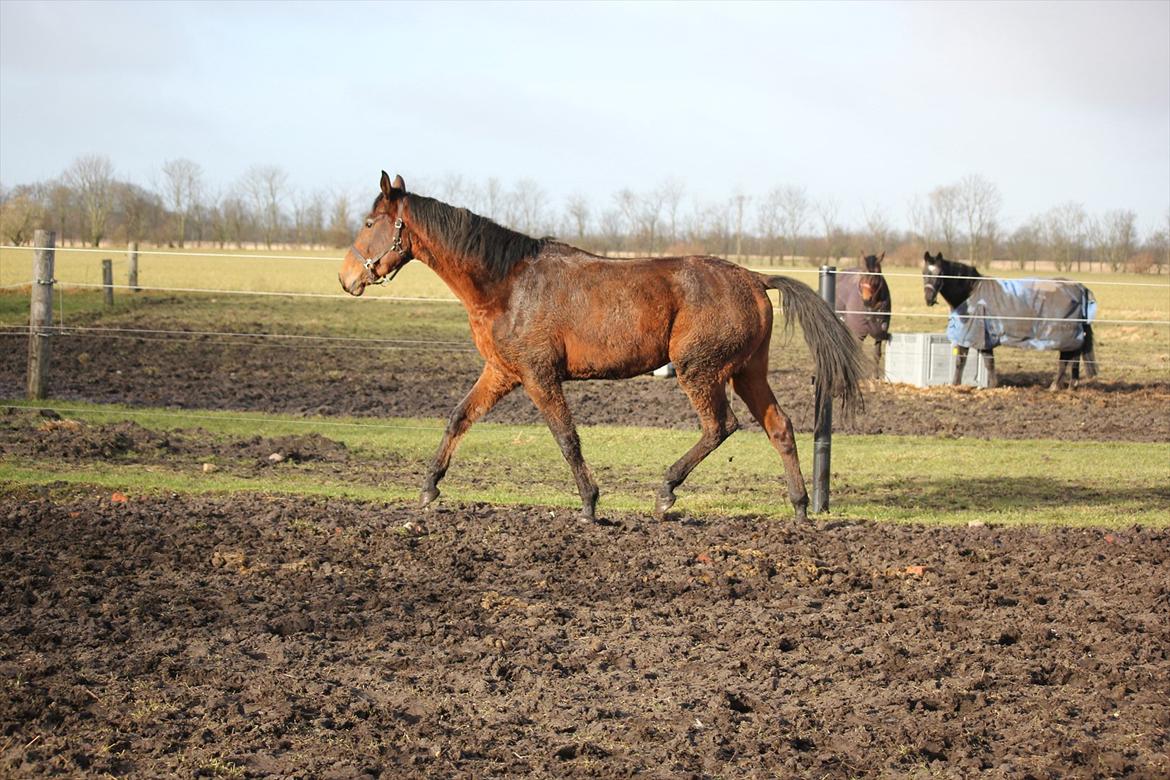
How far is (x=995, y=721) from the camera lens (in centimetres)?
440

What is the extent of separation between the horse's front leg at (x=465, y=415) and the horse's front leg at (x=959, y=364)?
419 inches

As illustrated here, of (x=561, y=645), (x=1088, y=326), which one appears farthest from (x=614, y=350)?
(x=1088, y=326)

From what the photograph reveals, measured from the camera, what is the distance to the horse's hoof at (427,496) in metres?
7.90

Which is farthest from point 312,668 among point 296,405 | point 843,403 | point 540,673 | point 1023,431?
point 1023,431

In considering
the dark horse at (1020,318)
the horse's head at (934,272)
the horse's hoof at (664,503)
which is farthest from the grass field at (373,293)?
the horse's hoof at (664,503)

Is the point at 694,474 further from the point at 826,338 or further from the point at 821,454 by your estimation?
the point at 826,338

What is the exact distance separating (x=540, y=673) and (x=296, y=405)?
918 cm

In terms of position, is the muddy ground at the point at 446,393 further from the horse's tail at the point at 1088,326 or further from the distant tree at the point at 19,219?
the distant tree at the point at 19,219

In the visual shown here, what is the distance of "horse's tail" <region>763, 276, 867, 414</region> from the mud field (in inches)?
43.8

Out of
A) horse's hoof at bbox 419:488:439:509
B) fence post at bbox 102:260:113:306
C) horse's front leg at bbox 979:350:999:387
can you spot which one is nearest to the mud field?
horse's hoof at bbox 419:488:439:509

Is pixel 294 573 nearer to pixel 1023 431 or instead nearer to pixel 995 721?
pixel 995 721

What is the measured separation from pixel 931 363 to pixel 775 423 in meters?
9.59

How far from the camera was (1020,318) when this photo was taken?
55.5 ft

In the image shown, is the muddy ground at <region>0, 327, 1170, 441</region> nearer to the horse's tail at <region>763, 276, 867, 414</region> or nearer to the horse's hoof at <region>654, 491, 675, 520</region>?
the horse's tail at <region>763, 276, 867, 414</region>
